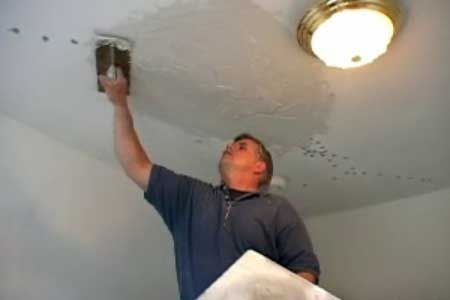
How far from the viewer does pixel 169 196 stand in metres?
1.36

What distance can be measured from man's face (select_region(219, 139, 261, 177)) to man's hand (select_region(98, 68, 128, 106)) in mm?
327

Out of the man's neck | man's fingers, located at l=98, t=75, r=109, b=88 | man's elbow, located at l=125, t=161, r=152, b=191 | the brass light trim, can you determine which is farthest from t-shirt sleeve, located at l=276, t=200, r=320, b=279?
man's fingers, located at l=98, t=75, r=109, b=88

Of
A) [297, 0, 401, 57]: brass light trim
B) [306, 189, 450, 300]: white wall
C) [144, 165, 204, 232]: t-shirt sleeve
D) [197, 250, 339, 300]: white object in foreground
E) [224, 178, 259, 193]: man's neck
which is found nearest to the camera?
[197, 250, 339, 300]: white object in foreground

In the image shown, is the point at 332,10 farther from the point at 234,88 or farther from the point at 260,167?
the point at 260,167

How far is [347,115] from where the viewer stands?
1.64 meters

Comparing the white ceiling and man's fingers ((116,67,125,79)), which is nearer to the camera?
the white ceiling

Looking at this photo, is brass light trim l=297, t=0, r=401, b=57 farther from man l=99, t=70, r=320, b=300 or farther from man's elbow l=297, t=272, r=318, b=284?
man's elbow l=297, t=272, r=318, b=284

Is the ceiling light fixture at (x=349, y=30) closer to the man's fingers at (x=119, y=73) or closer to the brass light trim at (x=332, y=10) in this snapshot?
the brass light trim at (x=332, y=10)

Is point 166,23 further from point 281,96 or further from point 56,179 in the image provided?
point 56,179

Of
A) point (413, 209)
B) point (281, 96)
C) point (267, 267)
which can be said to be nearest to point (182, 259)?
point (267, 267)

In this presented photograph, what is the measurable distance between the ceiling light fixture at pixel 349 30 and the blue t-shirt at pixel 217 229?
416 millimetres

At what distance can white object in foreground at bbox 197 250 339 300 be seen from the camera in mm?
901

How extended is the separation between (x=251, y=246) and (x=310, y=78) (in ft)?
1.68

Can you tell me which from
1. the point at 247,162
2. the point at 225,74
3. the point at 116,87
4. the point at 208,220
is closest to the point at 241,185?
the point at 247,162
